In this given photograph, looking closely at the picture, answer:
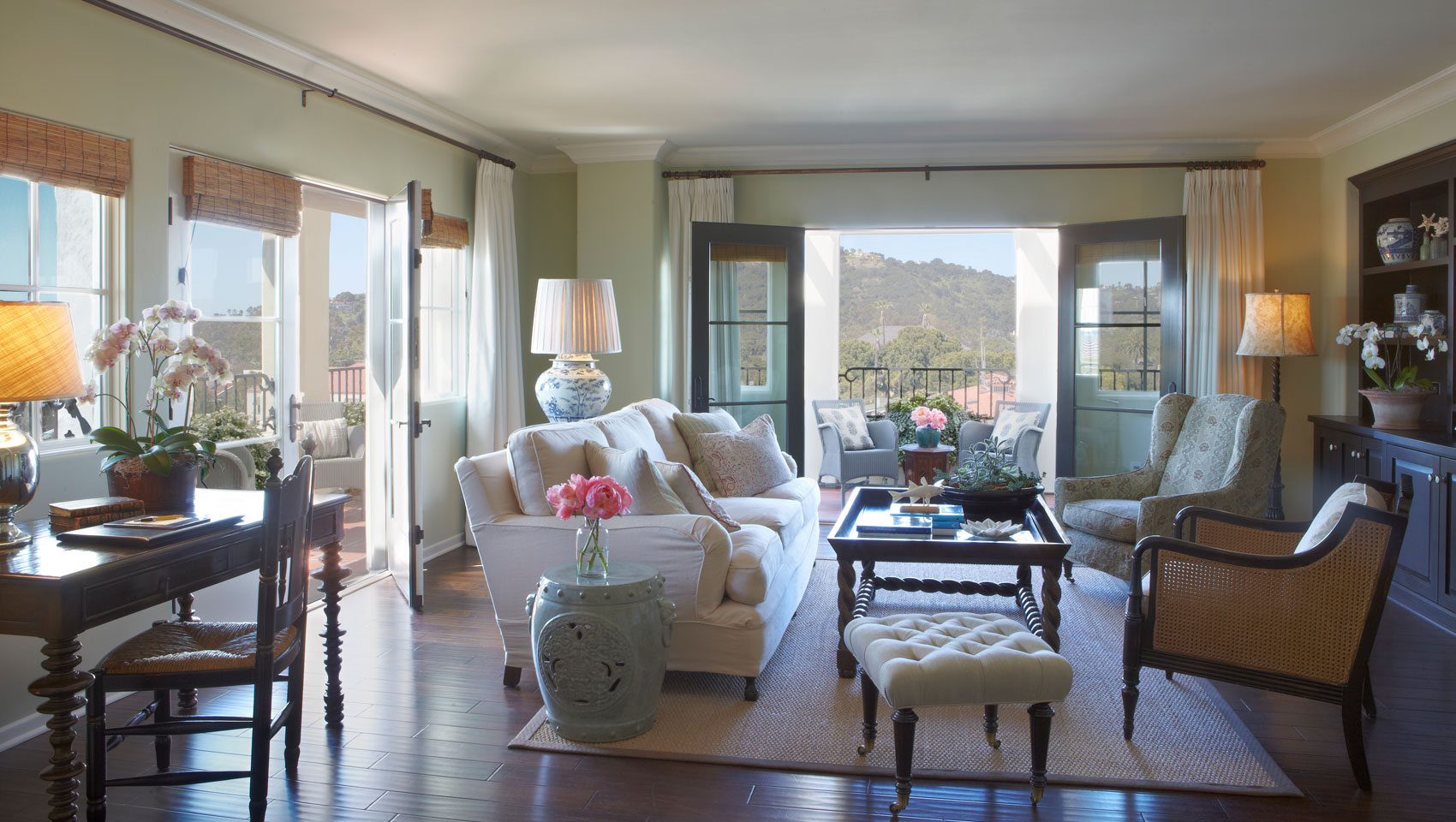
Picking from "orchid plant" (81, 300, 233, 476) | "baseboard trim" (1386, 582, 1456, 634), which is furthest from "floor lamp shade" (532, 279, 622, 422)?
"baseboard trim" (1386, 582, 1456, 634)

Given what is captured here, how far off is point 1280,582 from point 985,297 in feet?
26.0

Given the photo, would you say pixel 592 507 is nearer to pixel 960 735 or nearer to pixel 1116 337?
pixel 960 735

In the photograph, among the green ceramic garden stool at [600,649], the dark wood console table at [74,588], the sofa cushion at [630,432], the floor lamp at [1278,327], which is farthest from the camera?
the floor lamp at [1278,327]

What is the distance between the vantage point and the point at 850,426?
7.75 metres

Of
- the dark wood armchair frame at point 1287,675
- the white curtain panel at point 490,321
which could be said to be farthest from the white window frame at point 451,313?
the dark wood armchair frame at point 1287,675

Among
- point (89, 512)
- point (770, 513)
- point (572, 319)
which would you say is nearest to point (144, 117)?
point (89, 512)

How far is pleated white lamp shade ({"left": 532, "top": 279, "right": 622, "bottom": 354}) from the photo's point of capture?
5.09 metres

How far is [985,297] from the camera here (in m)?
10.5

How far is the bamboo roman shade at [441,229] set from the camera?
Answer: 5426mm

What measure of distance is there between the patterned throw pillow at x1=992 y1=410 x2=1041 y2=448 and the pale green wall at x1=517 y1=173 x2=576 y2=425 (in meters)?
3.57

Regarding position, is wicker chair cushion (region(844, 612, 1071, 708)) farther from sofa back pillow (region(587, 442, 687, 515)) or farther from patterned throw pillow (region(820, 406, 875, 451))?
patterned throw pillow (region(820, 406, 875, 451))

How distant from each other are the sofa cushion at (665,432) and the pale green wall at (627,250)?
137 cm

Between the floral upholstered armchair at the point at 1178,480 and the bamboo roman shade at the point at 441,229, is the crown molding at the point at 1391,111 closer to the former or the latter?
the floral upholstered armchair at the point at 1178,480

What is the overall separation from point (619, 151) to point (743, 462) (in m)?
2.56
